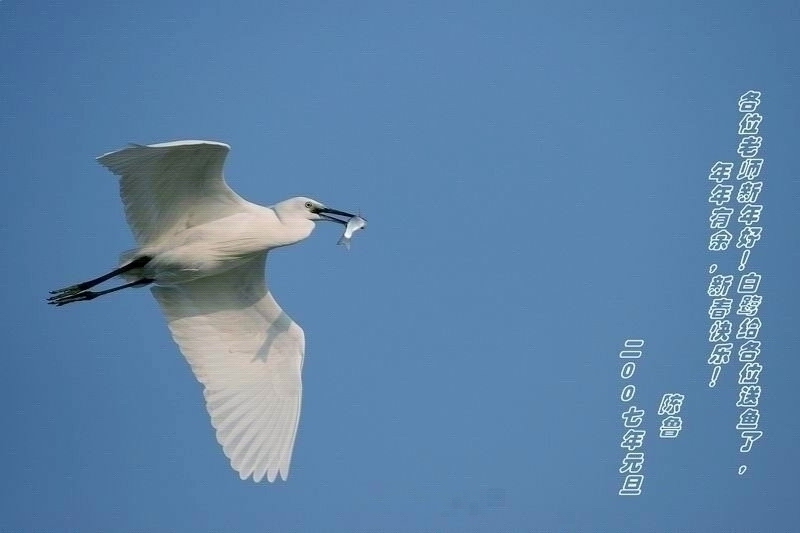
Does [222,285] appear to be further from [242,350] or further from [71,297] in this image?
[71,297]

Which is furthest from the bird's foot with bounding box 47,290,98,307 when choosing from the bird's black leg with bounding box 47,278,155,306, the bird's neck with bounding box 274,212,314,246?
the bird's neck with bounding box 274,212,314,246

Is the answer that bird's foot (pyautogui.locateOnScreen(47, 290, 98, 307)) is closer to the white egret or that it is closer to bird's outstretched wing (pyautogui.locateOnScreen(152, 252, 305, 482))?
the white egret

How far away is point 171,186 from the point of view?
11.4 m

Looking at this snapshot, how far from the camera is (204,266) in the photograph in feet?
38.5

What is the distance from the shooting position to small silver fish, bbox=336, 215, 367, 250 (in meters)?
11.4

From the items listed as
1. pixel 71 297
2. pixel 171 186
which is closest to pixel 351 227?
pixel 171 186

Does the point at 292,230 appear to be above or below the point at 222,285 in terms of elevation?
above

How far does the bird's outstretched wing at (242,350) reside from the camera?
38.9 feet

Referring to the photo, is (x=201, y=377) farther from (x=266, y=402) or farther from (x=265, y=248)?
(x=265, y=248)

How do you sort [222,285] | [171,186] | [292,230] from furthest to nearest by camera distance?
1. [222,285]
2. [292,230]
3. [171,186]

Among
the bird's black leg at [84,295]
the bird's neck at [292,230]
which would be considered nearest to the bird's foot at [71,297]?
the bird's black leg at [84,295]

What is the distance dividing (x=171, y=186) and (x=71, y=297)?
168 centimetres

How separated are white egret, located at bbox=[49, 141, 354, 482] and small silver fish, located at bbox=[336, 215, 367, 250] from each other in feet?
1.55

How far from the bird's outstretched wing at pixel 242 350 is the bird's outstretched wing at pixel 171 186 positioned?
67 centimetres
